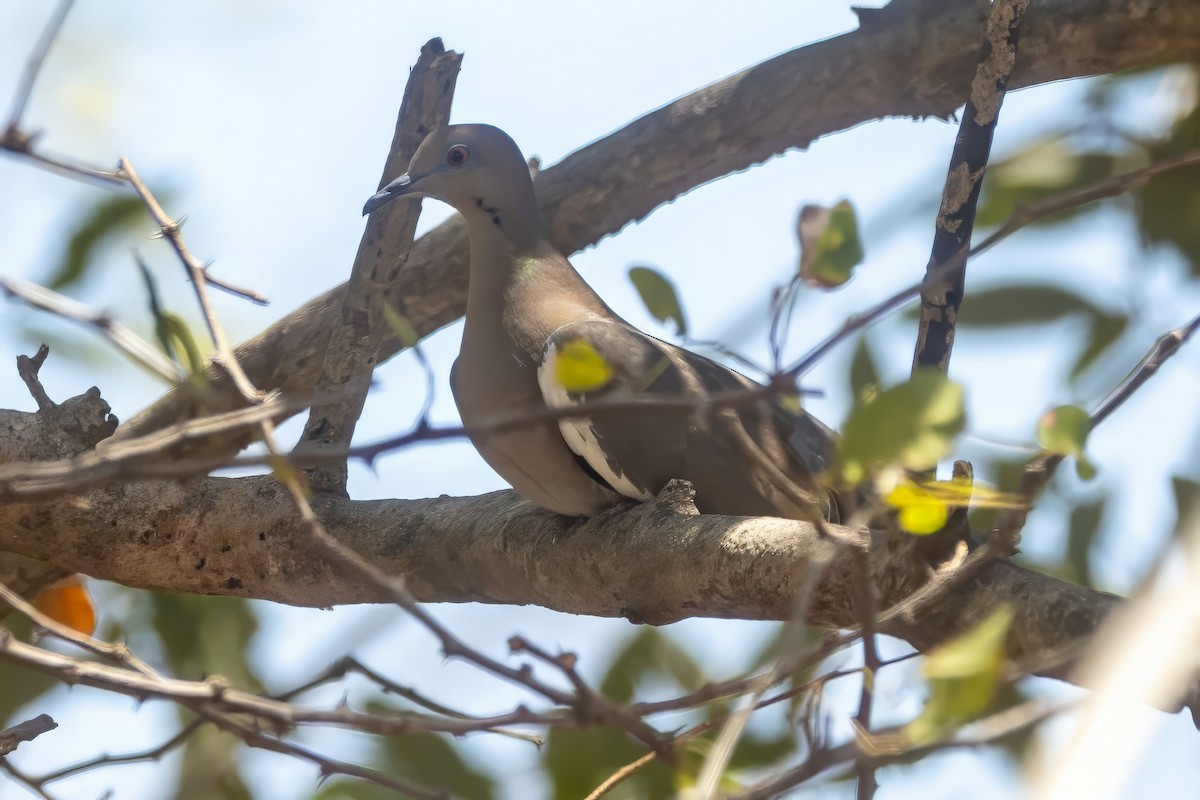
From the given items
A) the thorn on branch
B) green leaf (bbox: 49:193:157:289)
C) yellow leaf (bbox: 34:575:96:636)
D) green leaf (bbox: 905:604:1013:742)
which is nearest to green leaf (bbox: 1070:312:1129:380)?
green leaf (bbox: 905:604:1013:742)

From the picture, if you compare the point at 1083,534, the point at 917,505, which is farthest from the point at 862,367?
the point at 1083,534

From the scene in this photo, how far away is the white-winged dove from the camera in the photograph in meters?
2.64

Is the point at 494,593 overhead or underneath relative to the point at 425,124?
underneath

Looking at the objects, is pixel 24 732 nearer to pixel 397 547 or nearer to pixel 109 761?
pixel 109 761

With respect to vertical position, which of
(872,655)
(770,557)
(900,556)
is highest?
(770,557)

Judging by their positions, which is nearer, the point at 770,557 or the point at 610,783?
the point at 610,783

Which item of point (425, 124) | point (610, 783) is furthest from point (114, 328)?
point (425, 124)

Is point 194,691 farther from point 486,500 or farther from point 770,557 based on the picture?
point 486,500

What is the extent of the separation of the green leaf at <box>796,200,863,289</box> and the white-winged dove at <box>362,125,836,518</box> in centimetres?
137

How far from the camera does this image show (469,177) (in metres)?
3.20

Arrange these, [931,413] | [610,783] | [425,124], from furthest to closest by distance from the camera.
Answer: [425,124]
[610,783]
[931,413]

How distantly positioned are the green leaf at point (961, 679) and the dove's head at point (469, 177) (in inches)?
96.3

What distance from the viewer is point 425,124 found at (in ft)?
11.1

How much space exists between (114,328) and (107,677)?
1.17 feet
